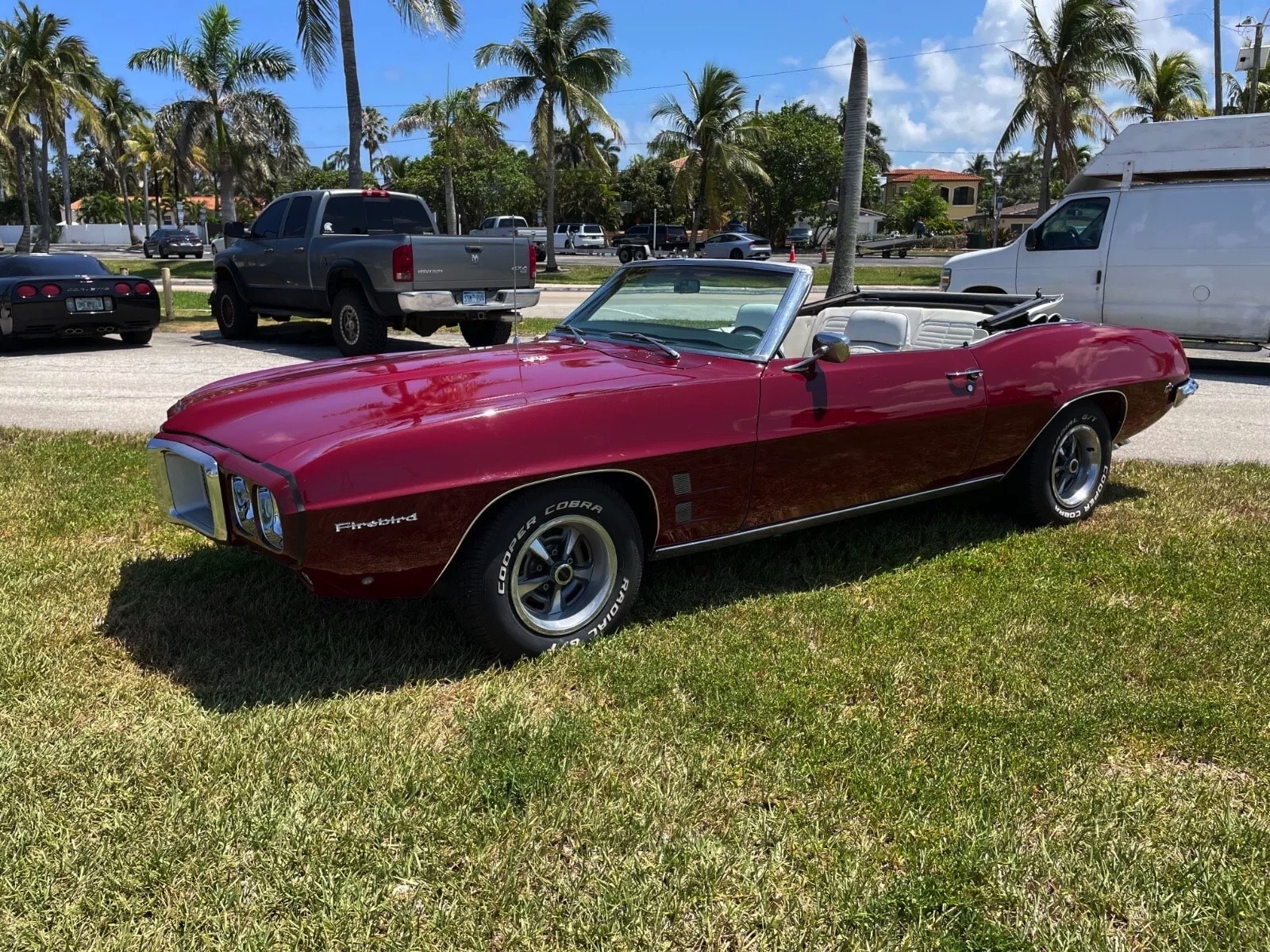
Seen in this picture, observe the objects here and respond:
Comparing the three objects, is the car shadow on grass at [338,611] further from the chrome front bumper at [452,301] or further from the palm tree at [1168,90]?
the palm tree at [1168,90]

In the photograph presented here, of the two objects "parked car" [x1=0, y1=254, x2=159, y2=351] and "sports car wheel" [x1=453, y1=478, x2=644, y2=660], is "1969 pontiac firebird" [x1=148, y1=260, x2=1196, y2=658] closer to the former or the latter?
"sports car wheel" [x1=453, y1=478, x2=644, y2=660]

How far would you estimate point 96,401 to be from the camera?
8875mm

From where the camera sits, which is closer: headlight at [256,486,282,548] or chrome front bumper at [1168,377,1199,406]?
headlight at [256,486,282,548]

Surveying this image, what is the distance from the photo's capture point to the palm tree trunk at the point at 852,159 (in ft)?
38.8

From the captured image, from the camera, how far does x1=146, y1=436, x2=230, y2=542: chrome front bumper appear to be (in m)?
3.52

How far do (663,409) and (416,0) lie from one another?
52.9 ft

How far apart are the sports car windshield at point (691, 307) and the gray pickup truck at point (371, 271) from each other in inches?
237

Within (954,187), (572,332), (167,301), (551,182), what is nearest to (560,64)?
(551,182)

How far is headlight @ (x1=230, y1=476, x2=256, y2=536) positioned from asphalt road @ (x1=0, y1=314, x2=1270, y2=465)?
14.9 feet

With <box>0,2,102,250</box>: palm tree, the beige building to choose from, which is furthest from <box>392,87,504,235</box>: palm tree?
the beige building

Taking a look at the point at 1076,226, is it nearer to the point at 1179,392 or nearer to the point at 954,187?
the point at 1179,392

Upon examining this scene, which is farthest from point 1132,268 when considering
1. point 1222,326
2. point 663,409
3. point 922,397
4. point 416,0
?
point 416,0

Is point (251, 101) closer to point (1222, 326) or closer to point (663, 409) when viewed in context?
point (1222, 326)

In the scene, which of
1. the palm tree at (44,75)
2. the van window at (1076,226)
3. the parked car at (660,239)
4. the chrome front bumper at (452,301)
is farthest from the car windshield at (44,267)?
the parked car at (660,239)
